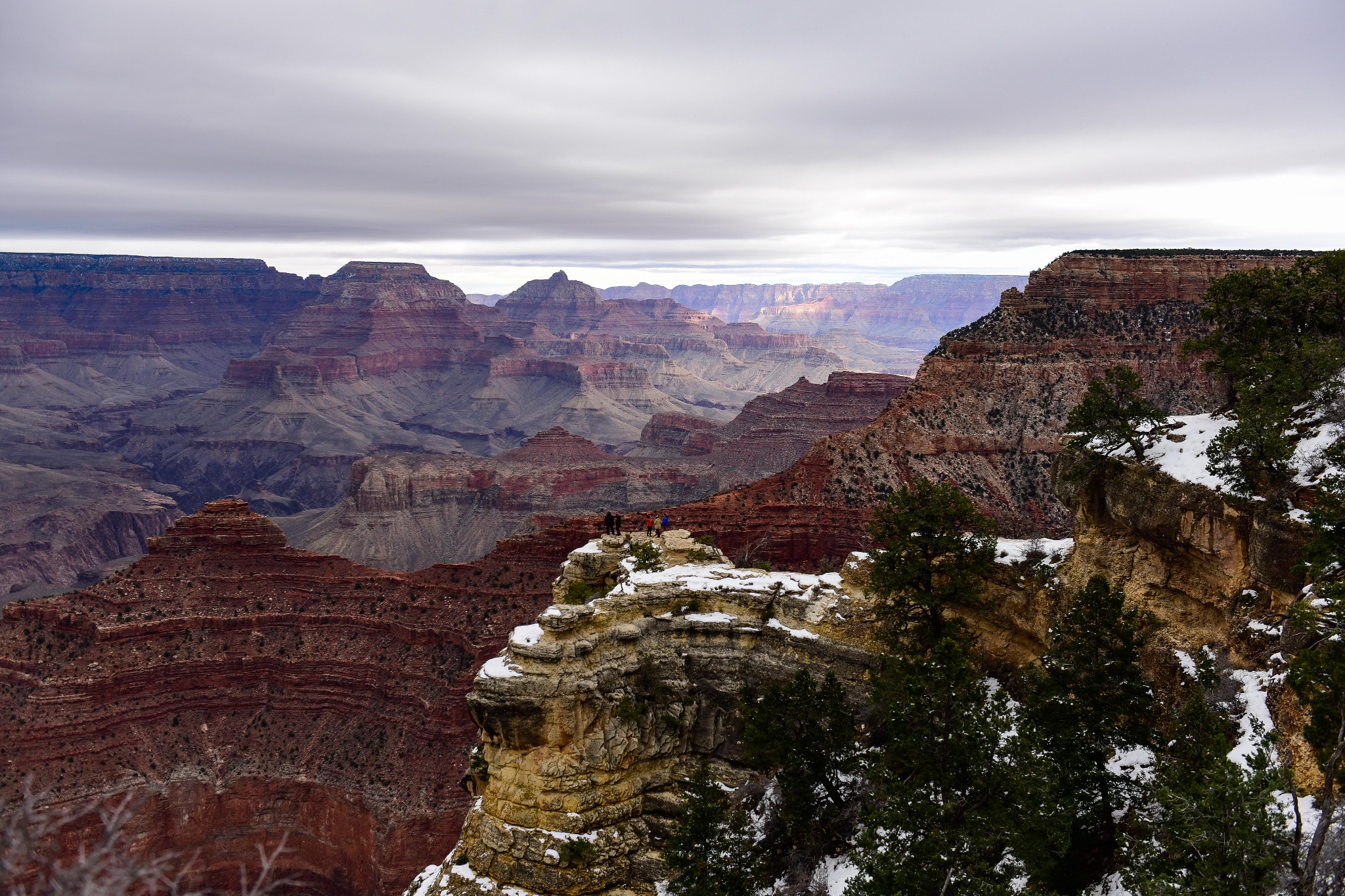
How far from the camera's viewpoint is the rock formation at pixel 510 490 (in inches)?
7042

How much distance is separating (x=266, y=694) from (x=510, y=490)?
381 feet

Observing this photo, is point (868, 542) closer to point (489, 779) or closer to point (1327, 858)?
point (489, 779)

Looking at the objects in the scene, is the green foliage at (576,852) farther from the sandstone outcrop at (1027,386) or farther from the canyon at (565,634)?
the sandstone outcrop at (1027,386)

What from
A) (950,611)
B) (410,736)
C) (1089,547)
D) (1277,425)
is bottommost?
(410,736)

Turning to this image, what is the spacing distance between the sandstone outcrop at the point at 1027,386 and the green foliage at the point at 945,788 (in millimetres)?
58361

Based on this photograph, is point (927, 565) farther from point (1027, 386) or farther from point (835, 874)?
point (1027, 386)

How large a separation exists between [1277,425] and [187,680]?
76138mm

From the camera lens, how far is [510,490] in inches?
7475

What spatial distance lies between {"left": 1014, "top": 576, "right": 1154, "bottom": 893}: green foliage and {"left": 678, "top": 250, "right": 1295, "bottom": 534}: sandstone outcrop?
59.6m

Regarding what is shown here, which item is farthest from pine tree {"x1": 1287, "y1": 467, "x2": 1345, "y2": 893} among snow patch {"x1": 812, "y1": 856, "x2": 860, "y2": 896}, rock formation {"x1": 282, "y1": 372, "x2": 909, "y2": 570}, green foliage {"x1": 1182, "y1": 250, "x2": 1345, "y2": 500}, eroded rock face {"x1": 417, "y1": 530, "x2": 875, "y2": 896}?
rock formation {"x1": 282, "y1": 372, "x2": 909, "y2": 570}

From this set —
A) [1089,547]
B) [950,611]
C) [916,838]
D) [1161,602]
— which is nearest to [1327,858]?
[916,838]

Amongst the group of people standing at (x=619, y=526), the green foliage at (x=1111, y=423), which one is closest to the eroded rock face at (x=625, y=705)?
the group of people standing at (x=619, y=526)

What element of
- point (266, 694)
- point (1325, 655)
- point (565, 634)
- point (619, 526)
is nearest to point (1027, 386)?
point (619, 526)

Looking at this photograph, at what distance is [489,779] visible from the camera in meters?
Answer: 38.2
